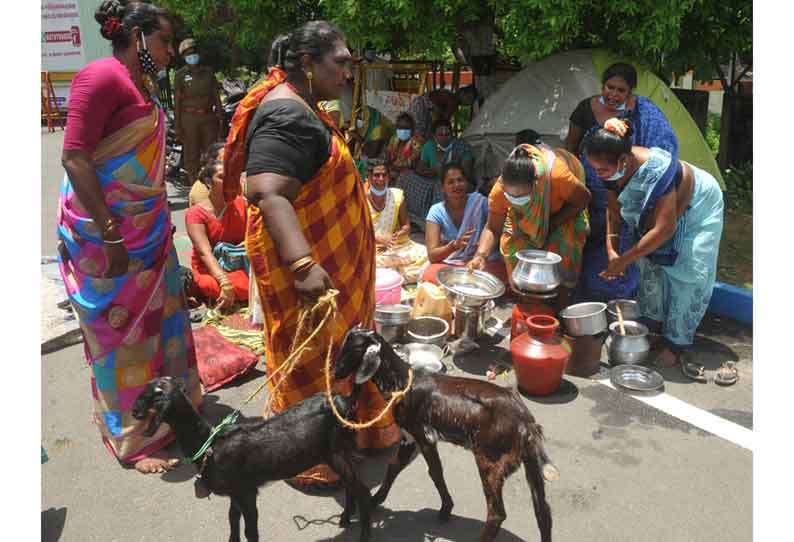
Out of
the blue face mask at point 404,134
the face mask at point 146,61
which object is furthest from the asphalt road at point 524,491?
the blue face mask at point 404,134

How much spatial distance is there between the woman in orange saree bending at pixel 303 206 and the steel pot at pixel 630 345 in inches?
79.6

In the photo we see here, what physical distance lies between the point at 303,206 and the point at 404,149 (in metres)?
5.73

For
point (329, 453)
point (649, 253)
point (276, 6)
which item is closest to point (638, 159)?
point (649, 253)

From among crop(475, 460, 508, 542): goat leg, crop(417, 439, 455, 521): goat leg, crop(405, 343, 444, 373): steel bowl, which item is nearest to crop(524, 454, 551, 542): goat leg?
crop(475, 460, 508, 542): goat leg

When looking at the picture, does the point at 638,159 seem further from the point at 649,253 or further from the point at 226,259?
the point at 226,259

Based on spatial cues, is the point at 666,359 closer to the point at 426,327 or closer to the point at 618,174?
the point at 618,174

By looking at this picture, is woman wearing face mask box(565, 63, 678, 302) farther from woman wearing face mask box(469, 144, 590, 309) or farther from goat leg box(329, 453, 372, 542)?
goat leg box(329, 453, 372, 542)

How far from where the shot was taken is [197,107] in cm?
922

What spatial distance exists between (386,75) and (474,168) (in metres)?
3.63

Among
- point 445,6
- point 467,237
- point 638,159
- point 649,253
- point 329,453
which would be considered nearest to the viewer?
point 329,453

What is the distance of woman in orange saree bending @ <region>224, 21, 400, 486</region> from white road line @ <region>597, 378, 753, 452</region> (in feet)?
6.27

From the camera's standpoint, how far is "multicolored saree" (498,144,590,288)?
179 inches

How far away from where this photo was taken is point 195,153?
31.2ft

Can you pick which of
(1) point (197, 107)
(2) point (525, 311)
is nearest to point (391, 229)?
(2) point (525, 311)
